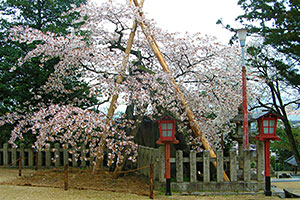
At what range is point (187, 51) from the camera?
32.7 ft

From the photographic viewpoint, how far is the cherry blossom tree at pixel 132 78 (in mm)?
8453

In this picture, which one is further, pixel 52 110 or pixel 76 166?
pixel 76 166

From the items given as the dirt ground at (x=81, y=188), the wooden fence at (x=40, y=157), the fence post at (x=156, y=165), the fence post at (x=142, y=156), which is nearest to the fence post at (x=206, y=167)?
the dirt ground at (x=81, y=188)

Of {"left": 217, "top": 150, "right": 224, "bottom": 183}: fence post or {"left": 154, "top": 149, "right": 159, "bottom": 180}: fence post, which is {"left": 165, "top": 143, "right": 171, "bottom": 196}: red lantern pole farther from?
{"left": 217, "top": 150, "right": 224, "bottom": 183}: fence post

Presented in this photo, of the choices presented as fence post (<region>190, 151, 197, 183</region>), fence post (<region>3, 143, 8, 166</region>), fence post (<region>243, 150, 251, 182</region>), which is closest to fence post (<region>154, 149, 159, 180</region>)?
fence post (<region>190, 151, 197, 183</region>)

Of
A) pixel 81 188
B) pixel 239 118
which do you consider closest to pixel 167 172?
pixel 81 188

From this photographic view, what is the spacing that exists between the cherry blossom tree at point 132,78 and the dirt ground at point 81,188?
28.0 inches

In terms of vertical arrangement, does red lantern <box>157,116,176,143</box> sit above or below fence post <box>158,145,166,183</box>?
above

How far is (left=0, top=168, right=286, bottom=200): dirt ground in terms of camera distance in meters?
7.03

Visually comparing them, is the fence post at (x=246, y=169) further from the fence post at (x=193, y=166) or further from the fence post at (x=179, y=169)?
the fence post at (x=179, y=169)

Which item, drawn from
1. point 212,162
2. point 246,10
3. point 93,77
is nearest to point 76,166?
point 93,77

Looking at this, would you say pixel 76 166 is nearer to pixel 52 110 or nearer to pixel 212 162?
pixel 52 110

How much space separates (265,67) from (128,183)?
394 inches

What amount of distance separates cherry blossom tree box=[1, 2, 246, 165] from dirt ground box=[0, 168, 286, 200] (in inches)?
28.0
